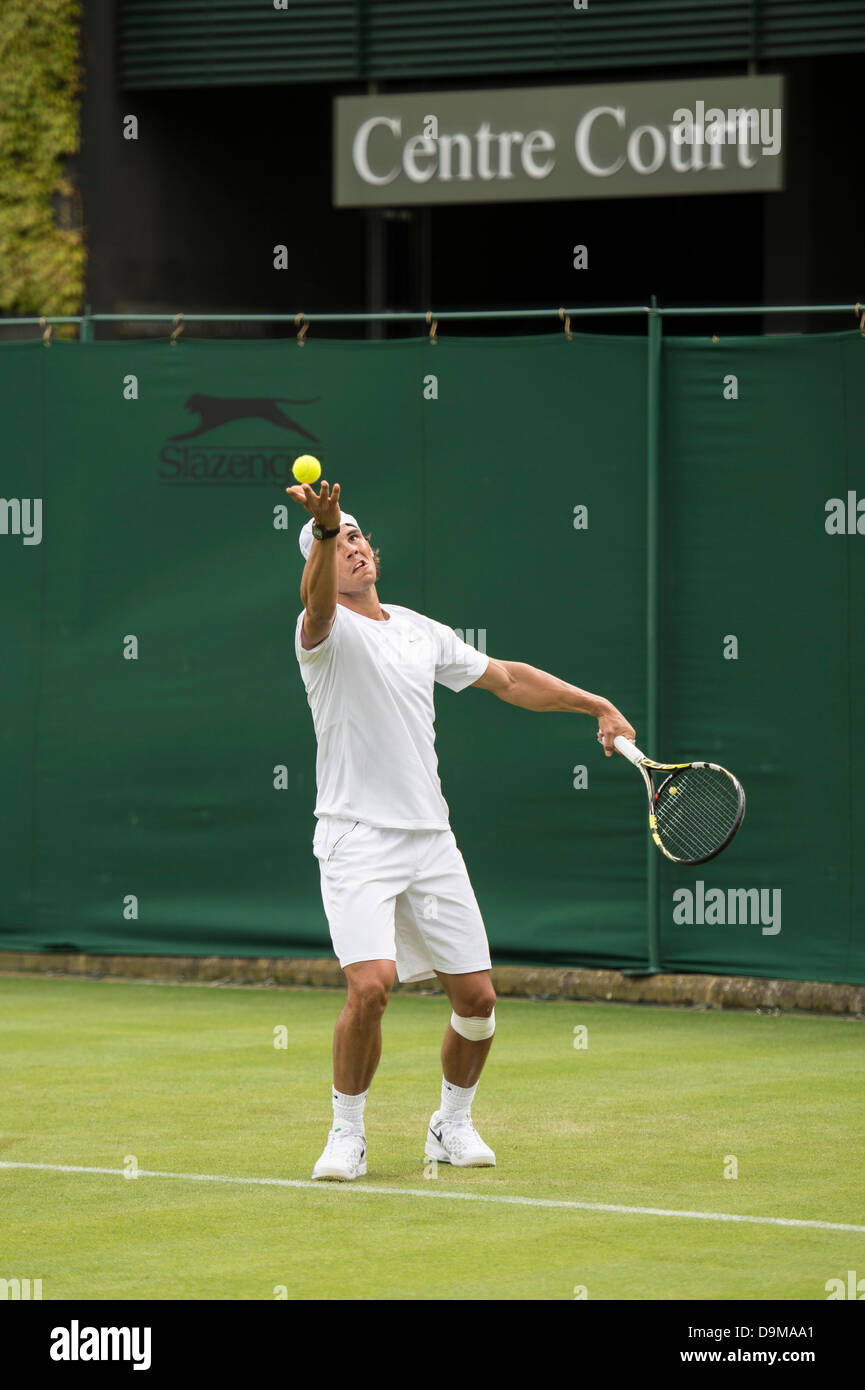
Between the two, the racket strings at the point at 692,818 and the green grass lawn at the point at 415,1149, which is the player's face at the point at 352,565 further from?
the green grass lawn at the point at 415,1149

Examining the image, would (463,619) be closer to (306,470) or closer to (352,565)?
(352,565)

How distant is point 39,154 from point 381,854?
9595 millimetres

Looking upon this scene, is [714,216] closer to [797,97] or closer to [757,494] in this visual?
[797,97]

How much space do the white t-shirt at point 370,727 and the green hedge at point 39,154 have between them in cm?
884

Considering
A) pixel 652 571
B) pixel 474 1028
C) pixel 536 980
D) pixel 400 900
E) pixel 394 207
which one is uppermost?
pixel 394 207

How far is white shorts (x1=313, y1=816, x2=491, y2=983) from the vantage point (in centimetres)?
681

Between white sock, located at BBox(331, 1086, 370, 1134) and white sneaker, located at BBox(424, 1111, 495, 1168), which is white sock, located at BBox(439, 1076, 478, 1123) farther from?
white sock, located at BBox(331, 1086, 370, 1134)

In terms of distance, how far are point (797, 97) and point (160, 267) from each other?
441cm

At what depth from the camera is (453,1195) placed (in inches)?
259

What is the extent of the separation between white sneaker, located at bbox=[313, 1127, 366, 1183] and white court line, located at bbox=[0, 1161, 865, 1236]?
0.04 meters

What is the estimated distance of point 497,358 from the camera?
10469 millimetres

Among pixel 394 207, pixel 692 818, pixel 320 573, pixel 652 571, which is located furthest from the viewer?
pixel 394 207

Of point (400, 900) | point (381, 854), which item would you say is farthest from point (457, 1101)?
point (381, 854)
